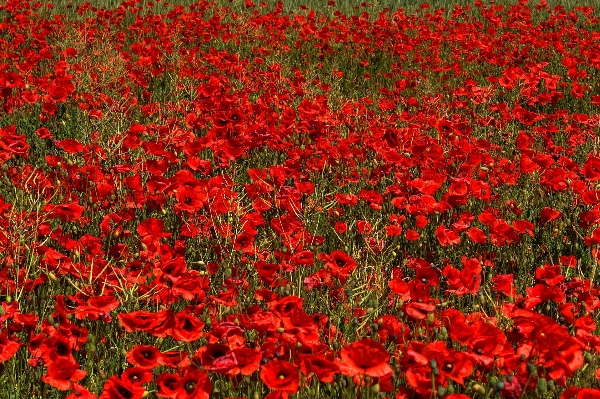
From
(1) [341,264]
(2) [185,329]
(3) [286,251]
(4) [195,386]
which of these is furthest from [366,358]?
(3) [286,251]

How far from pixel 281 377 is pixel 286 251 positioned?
118 cm

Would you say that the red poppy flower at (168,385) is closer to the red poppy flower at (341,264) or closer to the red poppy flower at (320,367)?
the red poppy flower at (320,367)

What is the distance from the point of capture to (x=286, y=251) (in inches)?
113

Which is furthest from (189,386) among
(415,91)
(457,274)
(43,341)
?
(415,91)

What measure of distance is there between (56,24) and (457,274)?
690 cm

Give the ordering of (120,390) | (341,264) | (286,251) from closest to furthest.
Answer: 1. (120,390)
2. (341,264)
3. (286,251)

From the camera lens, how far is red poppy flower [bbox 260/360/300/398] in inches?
64.7

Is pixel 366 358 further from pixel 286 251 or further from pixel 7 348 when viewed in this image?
pixel 286 251

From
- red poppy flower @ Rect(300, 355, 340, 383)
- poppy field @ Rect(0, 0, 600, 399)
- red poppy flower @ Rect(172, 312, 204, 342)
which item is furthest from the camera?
red poppy flower @ Rect(172, 312, 204, 342)

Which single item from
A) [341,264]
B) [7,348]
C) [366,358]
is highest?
[366,358]

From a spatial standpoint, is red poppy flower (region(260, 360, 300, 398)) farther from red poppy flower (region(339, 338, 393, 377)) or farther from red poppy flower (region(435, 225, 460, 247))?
red poppy flower (region(435, 225, 460, 247))

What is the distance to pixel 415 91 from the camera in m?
7.07

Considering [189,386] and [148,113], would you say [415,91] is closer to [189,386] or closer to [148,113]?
[148,113]

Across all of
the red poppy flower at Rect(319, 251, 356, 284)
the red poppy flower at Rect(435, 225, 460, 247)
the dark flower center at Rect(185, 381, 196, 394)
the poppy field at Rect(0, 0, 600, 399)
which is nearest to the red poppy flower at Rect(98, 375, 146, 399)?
the poppy field at Rect(0, 0, 600, 399)
